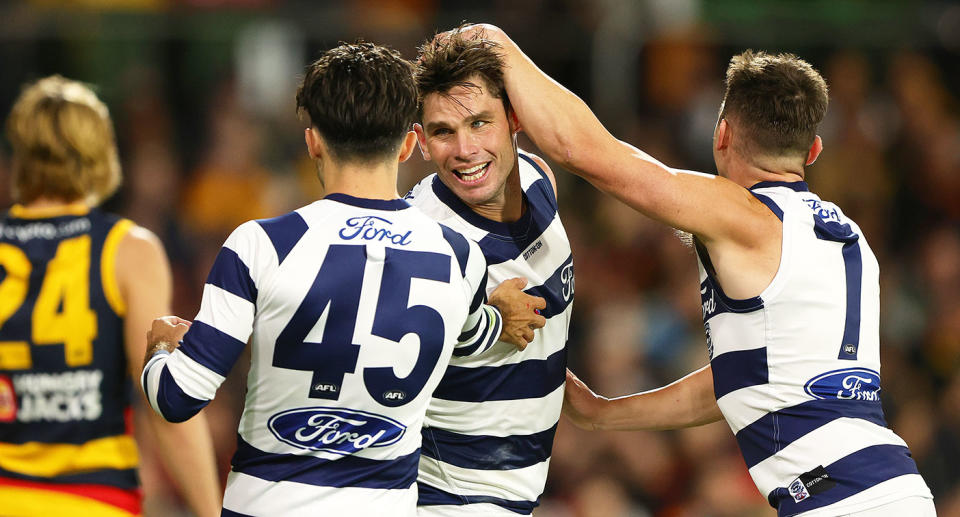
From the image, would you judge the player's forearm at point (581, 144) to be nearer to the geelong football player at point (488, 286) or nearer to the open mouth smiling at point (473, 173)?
the geelong football player at point (488, 286)

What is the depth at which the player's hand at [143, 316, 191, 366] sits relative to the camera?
3.19 metres

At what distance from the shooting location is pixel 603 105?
9.55 metres

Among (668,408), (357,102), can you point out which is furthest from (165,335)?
(668,408)

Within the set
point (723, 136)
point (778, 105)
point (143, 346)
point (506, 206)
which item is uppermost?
point (778, 105)

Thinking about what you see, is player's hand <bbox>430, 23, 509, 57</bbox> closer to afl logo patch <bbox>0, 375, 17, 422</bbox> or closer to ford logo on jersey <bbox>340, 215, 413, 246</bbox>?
ford logo on jersey <bbox>340, 215, 413, 246</bbox>

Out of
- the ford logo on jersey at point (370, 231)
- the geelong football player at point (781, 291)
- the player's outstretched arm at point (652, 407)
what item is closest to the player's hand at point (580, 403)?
the player's outstretched arm at point (652, 407)

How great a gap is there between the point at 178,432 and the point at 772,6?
757 cm

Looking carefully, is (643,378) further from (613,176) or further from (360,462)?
(360,462)

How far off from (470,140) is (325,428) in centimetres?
129

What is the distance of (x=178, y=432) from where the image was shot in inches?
167

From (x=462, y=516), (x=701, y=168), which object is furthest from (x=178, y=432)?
(x=701, y=168)

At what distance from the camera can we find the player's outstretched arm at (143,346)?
411cm

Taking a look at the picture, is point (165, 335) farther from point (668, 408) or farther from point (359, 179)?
point (668, 408)

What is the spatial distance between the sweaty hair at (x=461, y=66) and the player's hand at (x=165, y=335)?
132cm
